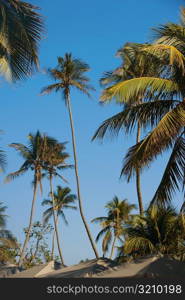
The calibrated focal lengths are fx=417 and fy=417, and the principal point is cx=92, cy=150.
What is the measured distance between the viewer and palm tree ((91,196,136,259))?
37.8 m

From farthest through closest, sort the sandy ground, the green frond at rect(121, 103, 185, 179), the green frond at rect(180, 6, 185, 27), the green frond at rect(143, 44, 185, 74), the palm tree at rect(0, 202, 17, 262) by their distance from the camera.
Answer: the palm tree at rect(0, 202, 17, 262)
the sandy ground
the green frond at rect(180, 6, 185, 27)
the green frond at rect(121, 103, 185, 179)
the green frond at rect(143, 44, 185, 74)

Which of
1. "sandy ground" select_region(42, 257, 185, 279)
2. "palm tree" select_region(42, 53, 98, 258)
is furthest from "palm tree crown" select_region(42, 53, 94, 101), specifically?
"sandy ground" select_region(42, 257, 185, 279)

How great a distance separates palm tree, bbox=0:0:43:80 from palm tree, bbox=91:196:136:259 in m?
29.0

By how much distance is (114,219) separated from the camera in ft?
129

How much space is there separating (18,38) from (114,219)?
3136 cm

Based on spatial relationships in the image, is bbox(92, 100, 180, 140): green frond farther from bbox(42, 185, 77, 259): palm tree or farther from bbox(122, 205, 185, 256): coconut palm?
bbox(42, 185, 77, 259): palm tree

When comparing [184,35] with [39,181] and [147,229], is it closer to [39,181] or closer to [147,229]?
[147,229]

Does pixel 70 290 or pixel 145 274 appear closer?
pixel 70 290

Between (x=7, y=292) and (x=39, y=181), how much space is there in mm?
26568

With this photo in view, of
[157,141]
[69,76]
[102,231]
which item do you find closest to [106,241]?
[102,231]

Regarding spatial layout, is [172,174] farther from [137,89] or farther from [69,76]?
[69,76]

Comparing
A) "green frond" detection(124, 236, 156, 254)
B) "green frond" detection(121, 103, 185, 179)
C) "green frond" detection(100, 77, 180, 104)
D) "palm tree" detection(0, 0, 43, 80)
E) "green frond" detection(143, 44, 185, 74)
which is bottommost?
"green frond" detection(124, 236, 156, 254)

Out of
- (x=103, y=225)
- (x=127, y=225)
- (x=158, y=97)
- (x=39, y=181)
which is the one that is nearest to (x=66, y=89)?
(x=39, y=181)

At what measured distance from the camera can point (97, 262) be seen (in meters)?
16.6
